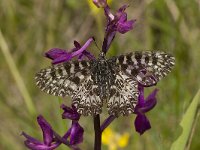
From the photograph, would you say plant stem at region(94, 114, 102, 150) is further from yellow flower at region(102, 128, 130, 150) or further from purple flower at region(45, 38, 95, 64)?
yellow flower at region(102, 128, 130, 150)

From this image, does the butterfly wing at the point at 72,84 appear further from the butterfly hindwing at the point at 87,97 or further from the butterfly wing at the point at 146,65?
the butterfly wing at the point at 146,65

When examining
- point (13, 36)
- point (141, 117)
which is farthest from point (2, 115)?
point (141, 117)

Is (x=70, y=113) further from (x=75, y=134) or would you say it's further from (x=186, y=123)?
(x=186, y=123)

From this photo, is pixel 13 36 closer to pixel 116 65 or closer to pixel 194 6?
pixel 194 6

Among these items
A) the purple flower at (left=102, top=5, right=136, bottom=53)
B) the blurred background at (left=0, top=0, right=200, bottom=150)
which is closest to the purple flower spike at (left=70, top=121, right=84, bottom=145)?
the purple flower at (left=102, top=5, right=136, bottom=53)

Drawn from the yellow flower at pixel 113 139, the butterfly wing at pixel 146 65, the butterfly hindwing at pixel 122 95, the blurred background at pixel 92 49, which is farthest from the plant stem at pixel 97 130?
the yellow flower at pixel 113 139
